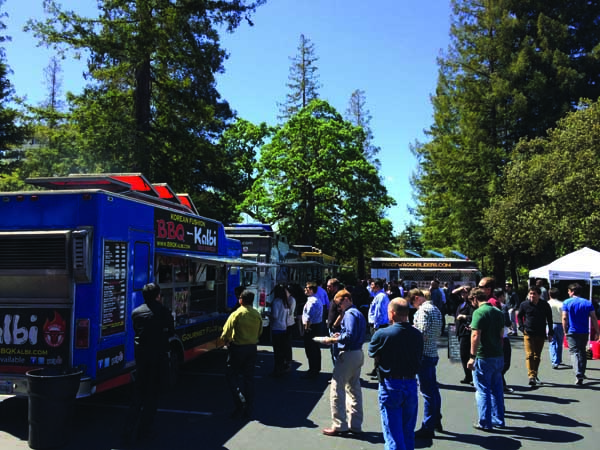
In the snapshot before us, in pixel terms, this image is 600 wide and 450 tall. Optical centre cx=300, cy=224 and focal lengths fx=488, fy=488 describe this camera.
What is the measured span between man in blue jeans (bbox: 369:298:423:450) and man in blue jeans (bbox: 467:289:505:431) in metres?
1.80

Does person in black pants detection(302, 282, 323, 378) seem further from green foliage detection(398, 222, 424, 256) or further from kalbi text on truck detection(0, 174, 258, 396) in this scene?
green foliage detection(398, 222, 424, 256)

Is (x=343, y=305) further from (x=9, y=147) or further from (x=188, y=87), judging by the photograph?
(x=9, y=147)

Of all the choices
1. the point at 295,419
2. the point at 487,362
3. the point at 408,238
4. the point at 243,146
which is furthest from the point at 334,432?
the point at 408,238

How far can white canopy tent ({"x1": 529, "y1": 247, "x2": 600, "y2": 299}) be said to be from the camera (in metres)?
13.2

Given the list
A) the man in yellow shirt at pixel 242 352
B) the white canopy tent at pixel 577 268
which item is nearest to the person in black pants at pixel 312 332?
the man in yellow shirt at pixel 242 352

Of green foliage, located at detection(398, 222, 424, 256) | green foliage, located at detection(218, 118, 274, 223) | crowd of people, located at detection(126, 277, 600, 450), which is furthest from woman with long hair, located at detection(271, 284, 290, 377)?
green foliage, located at detection(398, 222, 424, 256)

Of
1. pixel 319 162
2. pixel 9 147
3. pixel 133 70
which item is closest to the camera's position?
pixel 133 70

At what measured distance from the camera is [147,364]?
222 inches

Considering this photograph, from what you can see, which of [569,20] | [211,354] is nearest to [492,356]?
[211,354]

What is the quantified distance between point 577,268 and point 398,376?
439 inches

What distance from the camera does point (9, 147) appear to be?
24.2 m

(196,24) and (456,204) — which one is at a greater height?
(196,24)

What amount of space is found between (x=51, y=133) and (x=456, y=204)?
22982 mm

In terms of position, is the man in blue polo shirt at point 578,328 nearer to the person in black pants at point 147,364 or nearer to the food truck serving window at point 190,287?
the food truck serving window at point 190,287
